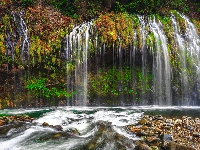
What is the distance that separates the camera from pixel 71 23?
1213cm

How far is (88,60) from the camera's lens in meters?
11.4

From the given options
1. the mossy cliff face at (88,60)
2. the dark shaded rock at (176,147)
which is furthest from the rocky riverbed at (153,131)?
the mossy cliff face at (88,60)

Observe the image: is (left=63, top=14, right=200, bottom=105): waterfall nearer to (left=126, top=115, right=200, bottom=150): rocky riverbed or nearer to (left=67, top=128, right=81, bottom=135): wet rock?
(left=126, top=115, right=200, bottom=150): rocky riverbed

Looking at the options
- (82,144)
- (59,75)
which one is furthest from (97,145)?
(59,75)

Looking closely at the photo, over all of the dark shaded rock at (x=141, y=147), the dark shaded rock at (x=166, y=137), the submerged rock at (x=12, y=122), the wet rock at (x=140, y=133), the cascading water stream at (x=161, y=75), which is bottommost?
the dark shaded rock at (x=141, y=147)

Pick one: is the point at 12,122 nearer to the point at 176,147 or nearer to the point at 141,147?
the point at 141,147

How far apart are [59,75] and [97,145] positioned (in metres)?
6.28

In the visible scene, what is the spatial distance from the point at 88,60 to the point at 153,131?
19.2 ft

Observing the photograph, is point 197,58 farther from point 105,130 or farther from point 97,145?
point 97,145

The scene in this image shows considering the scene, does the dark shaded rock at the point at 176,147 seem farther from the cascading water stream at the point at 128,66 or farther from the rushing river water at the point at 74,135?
the cascading water stream at the point at 128,66

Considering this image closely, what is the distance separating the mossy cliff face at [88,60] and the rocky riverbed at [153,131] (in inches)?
120

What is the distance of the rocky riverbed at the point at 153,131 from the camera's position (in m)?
5.44

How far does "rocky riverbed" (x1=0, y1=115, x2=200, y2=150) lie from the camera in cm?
544

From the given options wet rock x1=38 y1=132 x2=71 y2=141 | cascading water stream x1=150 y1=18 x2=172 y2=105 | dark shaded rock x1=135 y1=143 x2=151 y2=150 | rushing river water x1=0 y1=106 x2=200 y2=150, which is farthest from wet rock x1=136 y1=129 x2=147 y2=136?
cascading water stream x1=150 y1=18 x2=172 y2=105
